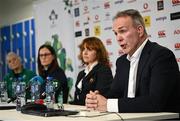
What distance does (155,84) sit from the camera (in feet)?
7.47

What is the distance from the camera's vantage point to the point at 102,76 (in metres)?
3.88

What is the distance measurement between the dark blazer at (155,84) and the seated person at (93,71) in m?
1.34

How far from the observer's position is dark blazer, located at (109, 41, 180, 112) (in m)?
2.23

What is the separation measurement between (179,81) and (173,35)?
1.81m

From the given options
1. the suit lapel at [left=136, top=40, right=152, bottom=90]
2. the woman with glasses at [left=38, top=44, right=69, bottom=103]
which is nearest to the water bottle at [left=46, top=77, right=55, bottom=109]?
the suit lapel at [left=136, top=40, right=152, bottom=90]

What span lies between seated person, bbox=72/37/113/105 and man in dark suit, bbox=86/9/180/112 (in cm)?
101

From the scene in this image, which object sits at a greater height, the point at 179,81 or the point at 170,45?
the point at 170,45

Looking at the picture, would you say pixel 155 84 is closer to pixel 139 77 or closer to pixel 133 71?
pixel 139 77

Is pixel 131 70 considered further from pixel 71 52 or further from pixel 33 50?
pixel 33 50

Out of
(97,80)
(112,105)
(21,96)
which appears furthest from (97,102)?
(97,80)

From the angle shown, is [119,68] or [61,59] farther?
[61,59]

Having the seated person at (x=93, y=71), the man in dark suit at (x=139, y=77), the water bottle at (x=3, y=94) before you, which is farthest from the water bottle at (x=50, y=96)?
the water bottle at (x=3, y=94)

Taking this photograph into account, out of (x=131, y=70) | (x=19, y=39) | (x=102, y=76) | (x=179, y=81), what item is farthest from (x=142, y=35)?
(x=19, y=39)

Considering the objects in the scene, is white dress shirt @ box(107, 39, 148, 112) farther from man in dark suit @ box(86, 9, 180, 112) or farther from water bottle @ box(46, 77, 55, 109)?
water bottle @ box(46, 77, 55, 109)
